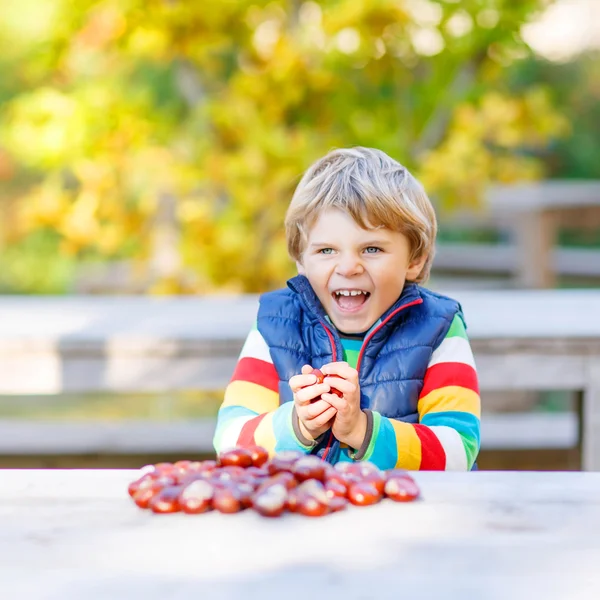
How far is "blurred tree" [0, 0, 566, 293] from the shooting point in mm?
3432

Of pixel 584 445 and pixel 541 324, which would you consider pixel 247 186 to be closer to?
pixel 541 324

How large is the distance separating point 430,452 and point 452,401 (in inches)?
5.1

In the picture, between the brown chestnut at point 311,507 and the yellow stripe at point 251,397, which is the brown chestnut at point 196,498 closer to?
the brown chestnut at point 311,507

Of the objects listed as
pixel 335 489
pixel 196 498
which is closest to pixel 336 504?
pixel 335 489

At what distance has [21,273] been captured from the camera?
27.0 ft

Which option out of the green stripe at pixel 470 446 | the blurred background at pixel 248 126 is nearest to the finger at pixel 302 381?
the green stripe at pixel 470 446

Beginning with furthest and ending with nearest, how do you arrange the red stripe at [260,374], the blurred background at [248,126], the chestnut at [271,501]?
the blurred background at [248,126], the red stripe at [260,374], the chestnut at [271,501]

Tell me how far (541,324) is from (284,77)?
1.49 meters

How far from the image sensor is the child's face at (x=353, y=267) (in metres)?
1.48

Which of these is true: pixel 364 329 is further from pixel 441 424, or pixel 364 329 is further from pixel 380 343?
pixel 441 424

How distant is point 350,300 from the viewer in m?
1.52

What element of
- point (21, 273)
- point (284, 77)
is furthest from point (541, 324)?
point (21, 273)

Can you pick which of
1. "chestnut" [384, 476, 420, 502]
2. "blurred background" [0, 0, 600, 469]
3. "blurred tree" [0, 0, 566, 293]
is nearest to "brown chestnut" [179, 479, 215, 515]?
"chestnut" [384, 476, 420, 502]

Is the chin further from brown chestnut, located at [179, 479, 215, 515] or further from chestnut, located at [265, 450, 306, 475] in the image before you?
brown chestnut, located at [179, 479, 215, 515]
